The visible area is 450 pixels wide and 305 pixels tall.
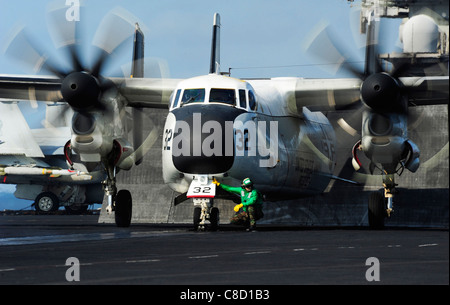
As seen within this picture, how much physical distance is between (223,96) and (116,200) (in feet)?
20.5

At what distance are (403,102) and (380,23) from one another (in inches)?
106

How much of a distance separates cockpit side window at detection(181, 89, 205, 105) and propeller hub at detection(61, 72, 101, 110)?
2.98 m

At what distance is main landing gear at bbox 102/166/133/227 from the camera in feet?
87.2

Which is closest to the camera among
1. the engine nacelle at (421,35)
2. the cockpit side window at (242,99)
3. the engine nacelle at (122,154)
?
the cockpit side window at (242,99)

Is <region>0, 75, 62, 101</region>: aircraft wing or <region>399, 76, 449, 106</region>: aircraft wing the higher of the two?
<region>0, 75, 62, 101</region>: aircraft wing

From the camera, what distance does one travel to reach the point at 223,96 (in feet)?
74.9

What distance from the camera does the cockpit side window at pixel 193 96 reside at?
22667mm

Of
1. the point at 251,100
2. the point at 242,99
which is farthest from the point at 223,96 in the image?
the point at 251,100

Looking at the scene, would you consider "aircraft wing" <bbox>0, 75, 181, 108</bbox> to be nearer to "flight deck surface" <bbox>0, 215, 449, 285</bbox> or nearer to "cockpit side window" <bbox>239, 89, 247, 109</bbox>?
"cockpit side window" <bbox>239, 89, 247, 109</bbox>

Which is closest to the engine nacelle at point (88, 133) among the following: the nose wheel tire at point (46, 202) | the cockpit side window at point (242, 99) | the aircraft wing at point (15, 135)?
the cockpit side window at point (242, 99)

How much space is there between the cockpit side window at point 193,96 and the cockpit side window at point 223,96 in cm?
26

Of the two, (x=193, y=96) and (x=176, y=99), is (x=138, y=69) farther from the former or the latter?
(x=193, y=96)

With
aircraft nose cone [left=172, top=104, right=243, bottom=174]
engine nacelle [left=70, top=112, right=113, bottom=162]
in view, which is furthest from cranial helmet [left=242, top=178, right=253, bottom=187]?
engine nacelle [left=70, top=112, right=113, bottom=162]

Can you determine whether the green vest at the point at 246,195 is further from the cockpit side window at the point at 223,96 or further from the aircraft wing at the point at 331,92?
the aircraft wing at the point at 331,92
